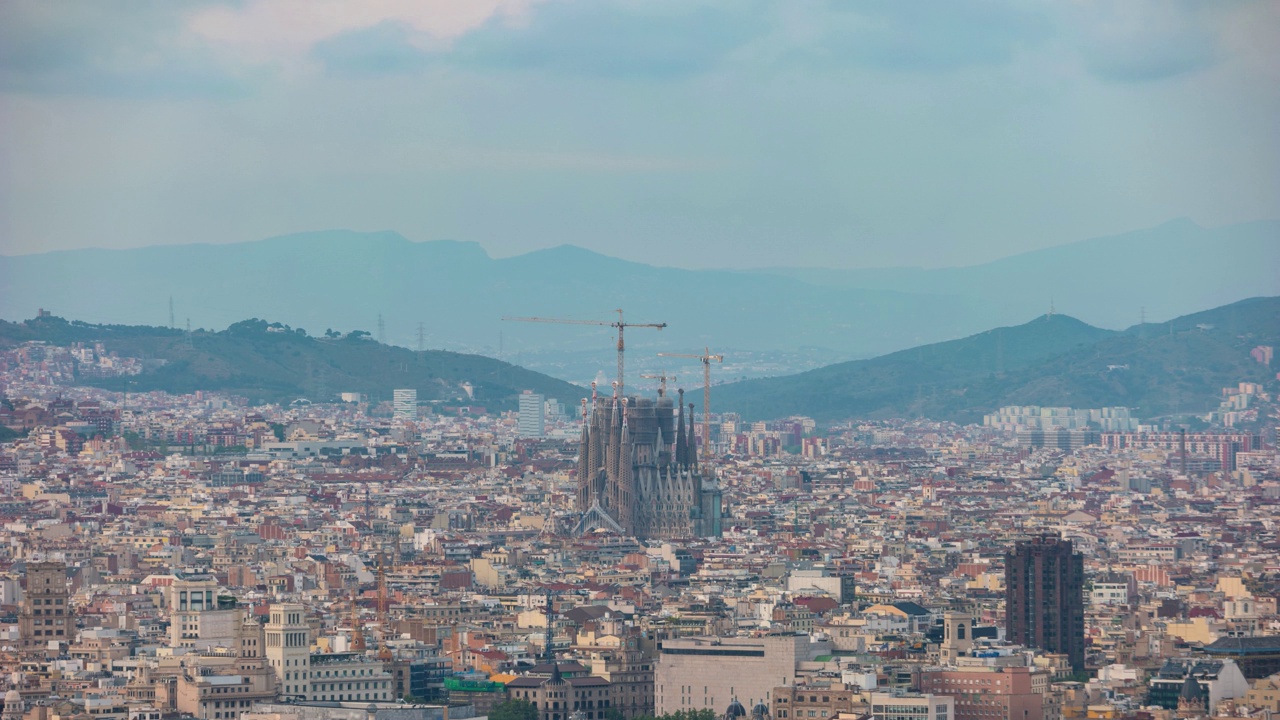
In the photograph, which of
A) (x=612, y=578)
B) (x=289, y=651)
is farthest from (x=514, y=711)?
(x=612, y=578)

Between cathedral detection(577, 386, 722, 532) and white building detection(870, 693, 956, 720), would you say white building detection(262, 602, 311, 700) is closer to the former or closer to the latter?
white building detection(870, 693, 956, 720)

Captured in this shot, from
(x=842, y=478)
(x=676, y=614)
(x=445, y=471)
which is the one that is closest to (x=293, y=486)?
(x=445, y=471)

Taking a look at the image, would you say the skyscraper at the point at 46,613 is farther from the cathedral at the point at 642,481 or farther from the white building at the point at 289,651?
the cathedral at the point at 642,481

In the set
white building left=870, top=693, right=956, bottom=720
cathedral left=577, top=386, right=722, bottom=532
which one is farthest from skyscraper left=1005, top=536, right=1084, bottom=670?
cathedral left=577, top=386, right=722, bottom=532

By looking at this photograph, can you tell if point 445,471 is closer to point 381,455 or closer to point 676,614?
point 381,455

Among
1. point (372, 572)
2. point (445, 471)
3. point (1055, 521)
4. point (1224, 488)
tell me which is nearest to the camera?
point (372, 572)

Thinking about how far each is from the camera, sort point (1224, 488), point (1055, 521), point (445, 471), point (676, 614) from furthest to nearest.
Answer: point (445, 471)
point (1224, 488)
point (1055, 521)
point (676, 614)

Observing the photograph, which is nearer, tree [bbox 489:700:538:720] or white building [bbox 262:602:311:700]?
white building [bbox 262:602:311:700]
